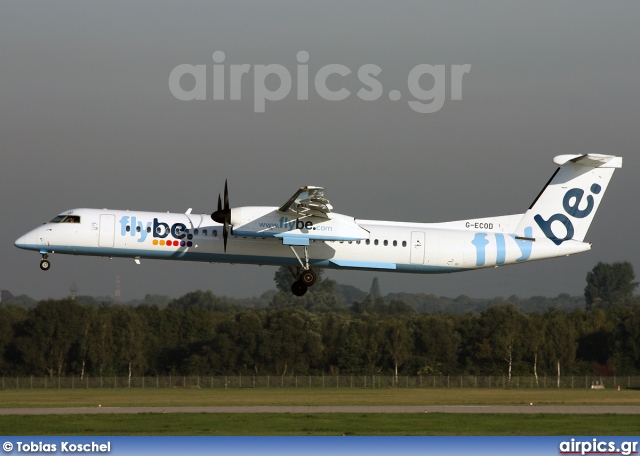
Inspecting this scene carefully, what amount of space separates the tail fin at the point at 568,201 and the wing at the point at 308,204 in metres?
8.56

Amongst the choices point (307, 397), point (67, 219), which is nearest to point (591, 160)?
point (67, 219)

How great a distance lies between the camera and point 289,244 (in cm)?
3641

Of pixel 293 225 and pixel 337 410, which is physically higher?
→ pixel 293 225

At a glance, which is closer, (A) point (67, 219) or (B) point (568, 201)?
(A) point (67, 219)

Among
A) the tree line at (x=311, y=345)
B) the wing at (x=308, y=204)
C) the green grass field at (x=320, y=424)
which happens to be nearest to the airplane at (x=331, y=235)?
the wing at (x=308, y=204)

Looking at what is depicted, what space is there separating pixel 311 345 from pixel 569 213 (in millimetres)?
41651

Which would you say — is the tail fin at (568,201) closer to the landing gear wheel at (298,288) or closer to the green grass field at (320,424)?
the green grass field at (320,424)

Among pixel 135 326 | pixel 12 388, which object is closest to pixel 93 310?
pixel 135 326

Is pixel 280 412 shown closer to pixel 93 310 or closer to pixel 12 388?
pixel 12 388

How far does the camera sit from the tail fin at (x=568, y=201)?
39156 millimetres

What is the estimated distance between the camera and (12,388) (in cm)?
6372

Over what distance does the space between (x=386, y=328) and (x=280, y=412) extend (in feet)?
145

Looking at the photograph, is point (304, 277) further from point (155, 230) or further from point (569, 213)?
point (569, 213)

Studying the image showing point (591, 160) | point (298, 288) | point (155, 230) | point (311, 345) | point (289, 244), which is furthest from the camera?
point (311, 345)
